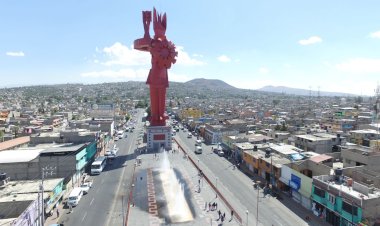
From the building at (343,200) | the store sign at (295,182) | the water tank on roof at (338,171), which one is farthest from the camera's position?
the store sign at (295,182)

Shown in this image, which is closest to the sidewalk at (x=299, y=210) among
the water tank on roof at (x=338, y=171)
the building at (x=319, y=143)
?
the water tank on roof at (x=338, y=171)

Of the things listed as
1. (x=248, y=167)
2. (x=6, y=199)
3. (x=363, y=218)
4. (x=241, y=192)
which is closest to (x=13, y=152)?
(x=6, y=199)

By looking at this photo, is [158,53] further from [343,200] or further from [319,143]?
[343,200]

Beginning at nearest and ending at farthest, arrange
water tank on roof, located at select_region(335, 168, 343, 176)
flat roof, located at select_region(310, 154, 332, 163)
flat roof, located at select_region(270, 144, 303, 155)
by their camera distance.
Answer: water tank on roof, located at select_region(335, 168, 343, 176) < flat roof, located at select_region(310, 154, 332, 163) < flat roof, located at select_region(270, 144, 303, 155)

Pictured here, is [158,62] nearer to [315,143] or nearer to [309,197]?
[315,143]

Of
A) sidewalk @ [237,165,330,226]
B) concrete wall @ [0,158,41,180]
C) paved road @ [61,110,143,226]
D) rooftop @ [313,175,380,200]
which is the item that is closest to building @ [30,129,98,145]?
paved road @ [61,110,143,226]

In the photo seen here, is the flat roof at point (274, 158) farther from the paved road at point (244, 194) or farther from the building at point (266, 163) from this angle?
the paved road at point (244, 194)

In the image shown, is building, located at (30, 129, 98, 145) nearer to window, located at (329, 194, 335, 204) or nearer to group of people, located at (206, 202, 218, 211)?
group of people, located at (206, 202, 218, 211)
